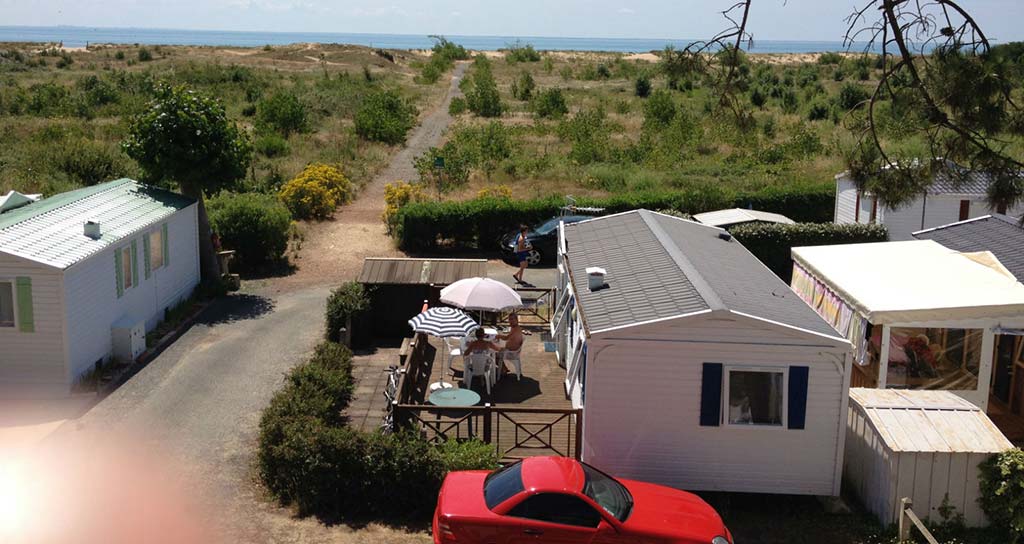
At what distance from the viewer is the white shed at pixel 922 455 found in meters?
11.3

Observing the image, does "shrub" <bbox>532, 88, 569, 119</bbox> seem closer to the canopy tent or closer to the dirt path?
the dirt path

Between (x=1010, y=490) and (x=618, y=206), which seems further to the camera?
(x=618, y=206)

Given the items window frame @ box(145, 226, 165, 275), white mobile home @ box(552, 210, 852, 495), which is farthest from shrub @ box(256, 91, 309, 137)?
white mobile home @ box(552, 210, 852, 495)

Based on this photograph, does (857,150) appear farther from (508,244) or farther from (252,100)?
(252,100)

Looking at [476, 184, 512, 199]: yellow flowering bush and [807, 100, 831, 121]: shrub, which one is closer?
[476, 184, 512, 199]: yellow flowering bush

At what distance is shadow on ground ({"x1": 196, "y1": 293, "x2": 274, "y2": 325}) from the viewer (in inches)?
781

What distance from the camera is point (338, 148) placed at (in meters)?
40.4

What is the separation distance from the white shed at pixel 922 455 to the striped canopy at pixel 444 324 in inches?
243

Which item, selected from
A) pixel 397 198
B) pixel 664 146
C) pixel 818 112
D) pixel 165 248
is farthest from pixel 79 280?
pixel 818 112

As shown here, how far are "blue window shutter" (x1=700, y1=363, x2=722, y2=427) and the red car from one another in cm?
183

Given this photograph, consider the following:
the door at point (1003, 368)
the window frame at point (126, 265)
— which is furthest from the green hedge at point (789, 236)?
the window frame at point (126, 265)

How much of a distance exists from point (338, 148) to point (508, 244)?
56.1ft

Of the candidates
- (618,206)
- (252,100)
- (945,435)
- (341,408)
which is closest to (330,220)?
(618,206)

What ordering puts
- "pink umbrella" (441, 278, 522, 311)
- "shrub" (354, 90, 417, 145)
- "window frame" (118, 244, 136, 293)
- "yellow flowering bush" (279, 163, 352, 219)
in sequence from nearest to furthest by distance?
"pink umbrella" (441, 278, 522, 311) < "window frame" (118, 244, 136, 293) < "yellow flowering bush" (279, 163, 352, 219) < "shrub" (354, 90, 417, 145)
